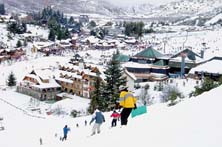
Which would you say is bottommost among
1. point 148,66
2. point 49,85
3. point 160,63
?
point 49,85

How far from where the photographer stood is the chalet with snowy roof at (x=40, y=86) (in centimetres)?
3268

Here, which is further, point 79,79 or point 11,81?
point 11,81

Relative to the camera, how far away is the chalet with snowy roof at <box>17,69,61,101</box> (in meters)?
32.7

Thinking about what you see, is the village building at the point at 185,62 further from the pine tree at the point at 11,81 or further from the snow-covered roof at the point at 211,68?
the pine tree at the point at 11,81

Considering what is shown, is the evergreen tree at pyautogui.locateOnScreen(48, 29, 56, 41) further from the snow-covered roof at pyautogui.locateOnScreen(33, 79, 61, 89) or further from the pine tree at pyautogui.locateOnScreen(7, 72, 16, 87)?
the snow-covered roof at pyautogui.locateOnScreen(33, 79, 61, 89)

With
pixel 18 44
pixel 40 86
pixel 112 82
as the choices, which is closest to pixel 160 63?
pixel 40 86

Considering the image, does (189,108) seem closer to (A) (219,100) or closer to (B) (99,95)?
(A) (219,100)

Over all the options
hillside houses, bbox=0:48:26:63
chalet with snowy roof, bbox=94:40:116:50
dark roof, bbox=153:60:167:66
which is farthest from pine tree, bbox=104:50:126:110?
chalet with snowy roof, bbox=94:40:116:50

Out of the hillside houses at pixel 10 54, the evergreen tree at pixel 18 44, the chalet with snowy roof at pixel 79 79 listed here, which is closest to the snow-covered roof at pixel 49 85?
the chalet with snowy roof at pixel 79 79

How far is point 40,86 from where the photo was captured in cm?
3275

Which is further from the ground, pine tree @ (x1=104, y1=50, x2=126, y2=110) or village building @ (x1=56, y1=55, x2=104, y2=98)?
pine tree @ (x1=104, y1=50, x2=126, y2=110)

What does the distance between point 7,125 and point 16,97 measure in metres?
10.4

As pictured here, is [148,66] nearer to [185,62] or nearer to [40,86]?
[185,62]

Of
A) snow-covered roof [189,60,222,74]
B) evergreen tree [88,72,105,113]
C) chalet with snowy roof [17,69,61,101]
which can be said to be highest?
Answer: snow-covered roof [189,60,222,74]
